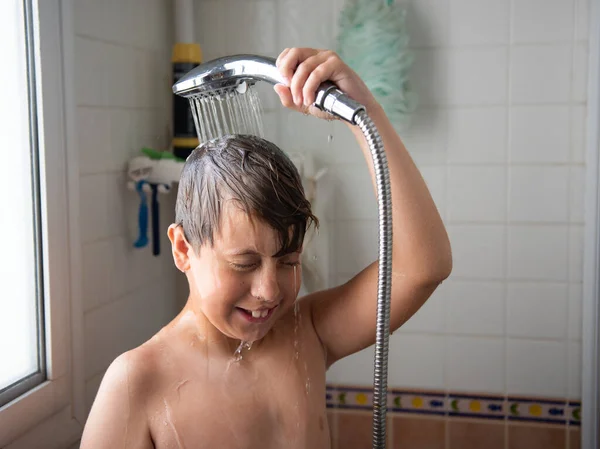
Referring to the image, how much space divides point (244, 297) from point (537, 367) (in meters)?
0.84

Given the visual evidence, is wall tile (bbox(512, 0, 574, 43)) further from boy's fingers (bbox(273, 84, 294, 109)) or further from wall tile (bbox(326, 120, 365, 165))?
boy's fingers (bbox(273, 84, 294, 109))

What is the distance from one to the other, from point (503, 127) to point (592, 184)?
204 millimetres

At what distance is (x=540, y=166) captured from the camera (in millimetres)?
1427

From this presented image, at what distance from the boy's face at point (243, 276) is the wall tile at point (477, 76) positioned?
2.24 feet

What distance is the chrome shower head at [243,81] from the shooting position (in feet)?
2.47

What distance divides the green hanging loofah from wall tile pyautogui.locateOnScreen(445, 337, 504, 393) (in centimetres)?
48

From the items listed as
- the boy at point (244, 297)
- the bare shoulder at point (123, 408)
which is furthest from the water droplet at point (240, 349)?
the bare shoulder at point (123, 408)

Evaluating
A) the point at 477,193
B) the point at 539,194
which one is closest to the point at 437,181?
the point at 477,193

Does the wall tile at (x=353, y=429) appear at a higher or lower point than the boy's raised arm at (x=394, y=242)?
lower

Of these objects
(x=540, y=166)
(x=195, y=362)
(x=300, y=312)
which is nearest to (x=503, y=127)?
(x=540, y=166)

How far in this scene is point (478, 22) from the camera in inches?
55.6

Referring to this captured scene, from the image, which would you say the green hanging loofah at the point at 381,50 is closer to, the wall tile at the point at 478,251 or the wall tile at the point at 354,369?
the wall tile at the point at 478,251

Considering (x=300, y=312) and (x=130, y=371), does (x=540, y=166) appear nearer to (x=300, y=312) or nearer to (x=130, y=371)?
(x=300, y=312)

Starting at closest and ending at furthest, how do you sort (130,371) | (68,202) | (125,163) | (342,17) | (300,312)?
(130,371), (300,312), (68,202), (125,163), (342,17)
